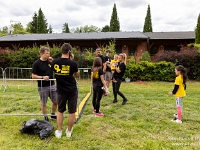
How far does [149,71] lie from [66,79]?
9133 mm

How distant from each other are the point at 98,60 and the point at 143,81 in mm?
7475

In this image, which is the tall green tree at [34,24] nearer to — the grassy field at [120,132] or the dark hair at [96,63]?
the grassy field at [120,132]

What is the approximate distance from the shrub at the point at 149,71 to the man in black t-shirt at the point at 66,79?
8322 mm

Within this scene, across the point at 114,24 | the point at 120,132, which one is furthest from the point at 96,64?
the point at 114,24

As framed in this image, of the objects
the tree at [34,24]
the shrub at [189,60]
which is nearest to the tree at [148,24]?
the shrub at [189,60]

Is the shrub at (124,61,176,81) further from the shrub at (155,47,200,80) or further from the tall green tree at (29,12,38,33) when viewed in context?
the tall green tree at (29,12,38,33)

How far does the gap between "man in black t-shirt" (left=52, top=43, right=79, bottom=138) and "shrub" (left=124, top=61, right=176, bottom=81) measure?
8.32 m

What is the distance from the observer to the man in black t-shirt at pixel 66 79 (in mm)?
3236

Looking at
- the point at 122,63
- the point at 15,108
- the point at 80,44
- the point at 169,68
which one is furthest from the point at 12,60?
the point at 169,68

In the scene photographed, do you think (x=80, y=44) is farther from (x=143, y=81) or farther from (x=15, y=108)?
(x=15, y=108)

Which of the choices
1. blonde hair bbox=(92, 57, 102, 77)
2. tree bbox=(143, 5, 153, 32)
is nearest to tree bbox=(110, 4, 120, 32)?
tree bbox=(143, 5, 153, 32)

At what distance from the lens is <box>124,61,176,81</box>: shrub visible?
1137 cm

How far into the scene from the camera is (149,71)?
11.6 metres

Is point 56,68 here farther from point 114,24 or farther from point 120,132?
point 114,24
